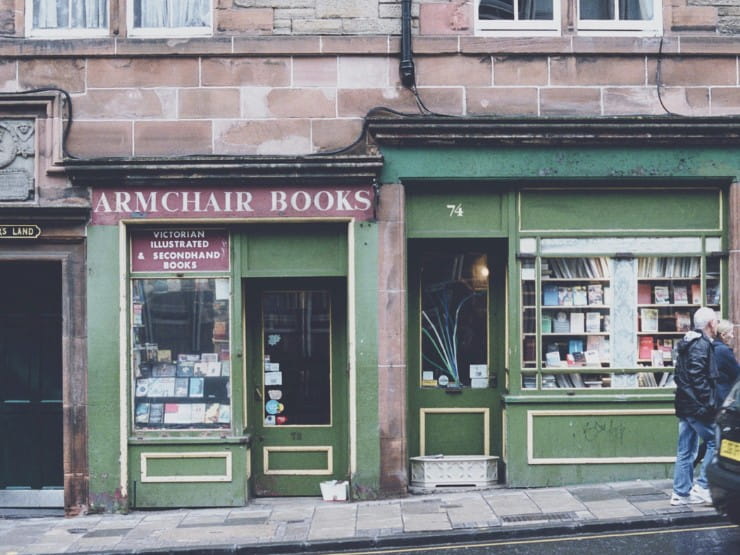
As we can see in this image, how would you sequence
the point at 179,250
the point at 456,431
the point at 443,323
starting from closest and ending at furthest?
the point at 179,250
the point at 456,431
the point at 443,323

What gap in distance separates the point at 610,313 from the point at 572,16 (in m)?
3.49

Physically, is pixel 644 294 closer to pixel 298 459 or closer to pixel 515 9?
pixel 515 9

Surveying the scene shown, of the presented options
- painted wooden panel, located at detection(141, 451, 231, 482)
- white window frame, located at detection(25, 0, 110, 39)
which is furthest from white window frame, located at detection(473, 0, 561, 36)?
painted wooden panel, located at detection(141, 451, 231, 482)

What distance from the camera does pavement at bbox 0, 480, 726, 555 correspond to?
9.36 metres

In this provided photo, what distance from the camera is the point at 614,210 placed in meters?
11.5

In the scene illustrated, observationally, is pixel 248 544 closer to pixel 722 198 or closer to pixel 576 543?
pixel 576 543

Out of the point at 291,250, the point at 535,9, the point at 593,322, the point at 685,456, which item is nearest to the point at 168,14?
the point at 291,250

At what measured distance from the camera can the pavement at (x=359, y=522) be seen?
30.7ft

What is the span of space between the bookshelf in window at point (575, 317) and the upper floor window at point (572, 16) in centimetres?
271

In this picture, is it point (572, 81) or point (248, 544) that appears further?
point (572, 81)

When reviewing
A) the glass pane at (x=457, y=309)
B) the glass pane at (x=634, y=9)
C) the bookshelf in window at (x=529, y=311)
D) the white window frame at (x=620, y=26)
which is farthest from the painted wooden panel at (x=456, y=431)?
the glass pane at (x=634, y=9)

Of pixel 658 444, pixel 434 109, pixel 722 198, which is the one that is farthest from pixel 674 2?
pixel 658 444

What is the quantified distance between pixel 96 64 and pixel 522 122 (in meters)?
4.88

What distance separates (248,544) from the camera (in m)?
9.34
